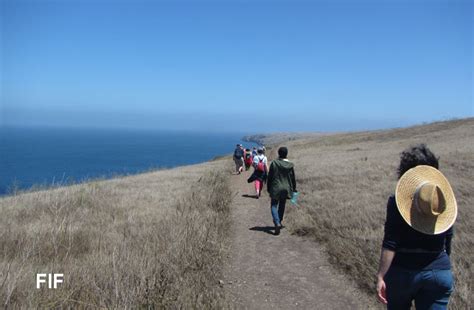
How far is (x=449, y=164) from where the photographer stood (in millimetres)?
16438

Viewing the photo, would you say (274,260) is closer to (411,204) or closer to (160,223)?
(160,223)

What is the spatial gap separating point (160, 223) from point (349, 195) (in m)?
5.77

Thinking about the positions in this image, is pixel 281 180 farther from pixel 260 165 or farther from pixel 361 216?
pixel 260 165

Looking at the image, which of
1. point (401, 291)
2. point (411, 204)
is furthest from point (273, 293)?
point (411, 204)

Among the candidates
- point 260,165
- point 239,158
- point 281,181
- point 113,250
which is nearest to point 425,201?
point 113,250

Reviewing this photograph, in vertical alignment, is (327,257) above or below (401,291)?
below

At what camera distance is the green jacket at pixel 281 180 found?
9.52 metres

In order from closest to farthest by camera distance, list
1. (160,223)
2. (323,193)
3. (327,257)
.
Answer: (327,257) < (160,223) < (323,193)

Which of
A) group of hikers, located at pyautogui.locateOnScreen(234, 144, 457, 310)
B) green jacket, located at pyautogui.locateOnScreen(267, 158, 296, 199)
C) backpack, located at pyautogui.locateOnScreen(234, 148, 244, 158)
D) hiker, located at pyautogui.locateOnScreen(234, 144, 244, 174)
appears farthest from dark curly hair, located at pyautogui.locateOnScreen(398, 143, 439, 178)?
backpack, located at pyautogui.locateOnScreen(234, 148, 244, 158)

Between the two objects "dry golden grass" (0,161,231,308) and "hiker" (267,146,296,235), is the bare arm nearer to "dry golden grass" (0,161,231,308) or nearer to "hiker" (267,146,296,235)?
"dry golden grass" (0,161,231,308)

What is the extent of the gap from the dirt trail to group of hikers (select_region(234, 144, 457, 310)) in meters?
2.37

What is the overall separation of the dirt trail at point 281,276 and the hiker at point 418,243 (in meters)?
2.37

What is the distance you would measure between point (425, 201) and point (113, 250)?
434cm

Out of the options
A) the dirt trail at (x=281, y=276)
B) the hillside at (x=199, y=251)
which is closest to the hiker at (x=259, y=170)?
the hillside at (x=199, y=251)
